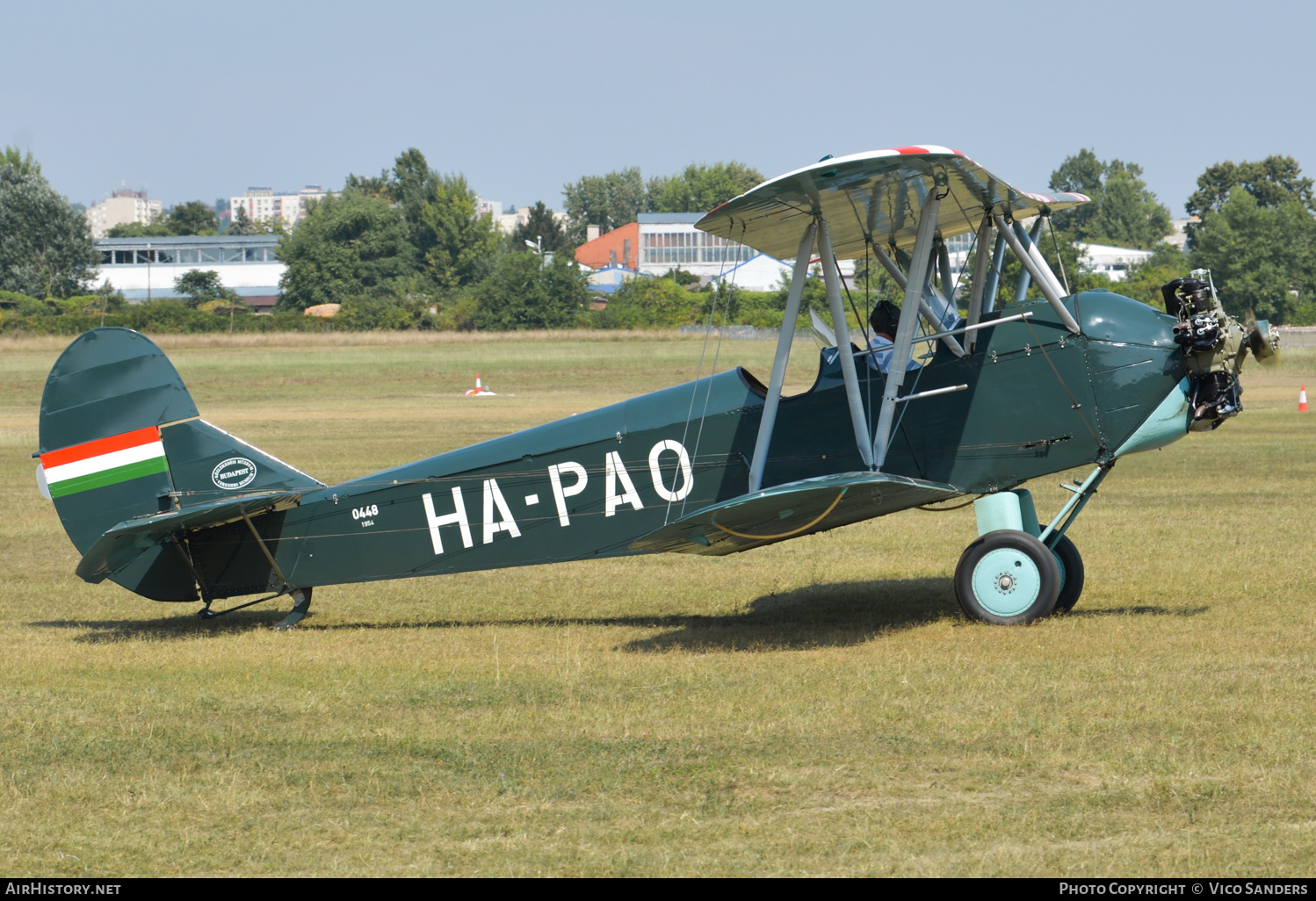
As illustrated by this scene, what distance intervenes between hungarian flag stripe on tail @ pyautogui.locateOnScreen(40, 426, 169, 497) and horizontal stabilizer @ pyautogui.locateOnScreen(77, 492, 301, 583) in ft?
1.58

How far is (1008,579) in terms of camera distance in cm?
825

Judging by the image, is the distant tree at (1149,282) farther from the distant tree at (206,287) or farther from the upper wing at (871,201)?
the distant tree at (206,287)

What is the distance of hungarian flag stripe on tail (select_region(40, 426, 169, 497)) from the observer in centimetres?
901

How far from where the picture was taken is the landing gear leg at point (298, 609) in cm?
934

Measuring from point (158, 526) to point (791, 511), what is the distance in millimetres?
4144

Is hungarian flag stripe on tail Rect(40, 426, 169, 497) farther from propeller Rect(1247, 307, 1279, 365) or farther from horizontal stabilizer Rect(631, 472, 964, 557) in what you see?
propeller Rect(1247, 307, 1279, 365)

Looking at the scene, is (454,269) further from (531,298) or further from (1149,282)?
(1149,282)

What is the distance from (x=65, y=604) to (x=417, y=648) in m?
3.80

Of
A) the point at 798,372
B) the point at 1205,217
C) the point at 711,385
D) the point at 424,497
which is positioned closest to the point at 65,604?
the point at 424,497

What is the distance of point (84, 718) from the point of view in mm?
6844

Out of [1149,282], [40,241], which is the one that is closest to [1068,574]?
[1149,282]

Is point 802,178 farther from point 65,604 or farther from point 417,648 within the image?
point 65,604

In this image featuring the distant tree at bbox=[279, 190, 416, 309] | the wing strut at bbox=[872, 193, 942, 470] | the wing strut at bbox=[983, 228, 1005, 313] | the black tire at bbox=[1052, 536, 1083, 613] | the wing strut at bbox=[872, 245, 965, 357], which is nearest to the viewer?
the wing strut at bbox=[872, 193, 942, 470]

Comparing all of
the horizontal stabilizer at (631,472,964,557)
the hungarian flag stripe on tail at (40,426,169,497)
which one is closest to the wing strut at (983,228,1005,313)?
the horizontal stabilizer at (631,472,964,557)
